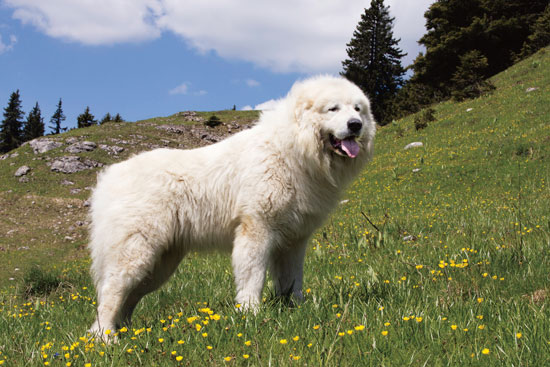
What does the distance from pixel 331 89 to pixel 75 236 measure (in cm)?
1619

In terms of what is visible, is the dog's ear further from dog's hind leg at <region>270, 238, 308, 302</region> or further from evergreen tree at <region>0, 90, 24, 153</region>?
evergreen tree at <region>0, 90, 24, 153</region>

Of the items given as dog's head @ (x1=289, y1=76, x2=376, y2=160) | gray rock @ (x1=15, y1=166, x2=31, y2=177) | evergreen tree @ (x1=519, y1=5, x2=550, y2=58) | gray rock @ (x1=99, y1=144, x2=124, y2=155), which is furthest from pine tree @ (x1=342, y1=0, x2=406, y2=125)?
dog's head @ (x1=289, y1=76, x2=376, y2=160)

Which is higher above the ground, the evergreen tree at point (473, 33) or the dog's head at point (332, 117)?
the evergreen tree at point (473, 33)

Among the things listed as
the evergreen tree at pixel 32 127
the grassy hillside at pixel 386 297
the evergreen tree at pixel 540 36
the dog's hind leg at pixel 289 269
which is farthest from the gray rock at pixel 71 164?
the evergreen tree at pixel 32 127

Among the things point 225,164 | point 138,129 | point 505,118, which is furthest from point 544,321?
point 138,129

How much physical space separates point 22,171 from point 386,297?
25967mm

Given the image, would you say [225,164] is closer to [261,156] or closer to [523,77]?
[261,156]

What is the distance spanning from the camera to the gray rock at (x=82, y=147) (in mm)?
26969

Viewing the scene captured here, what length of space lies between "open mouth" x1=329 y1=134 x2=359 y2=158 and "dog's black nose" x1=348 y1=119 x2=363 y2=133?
4.4 inches

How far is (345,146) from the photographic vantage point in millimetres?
3879

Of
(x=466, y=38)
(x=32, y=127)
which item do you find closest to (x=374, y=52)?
(x=466, y=38)

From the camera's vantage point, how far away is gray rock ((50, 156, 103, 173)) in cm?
2472

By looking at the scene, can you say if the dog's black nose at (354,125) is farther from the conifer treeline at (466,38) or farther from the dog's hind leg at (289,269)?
the conifer treeline at (466,38)

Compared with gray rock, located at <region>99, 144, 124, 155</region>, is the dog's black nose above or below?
above
